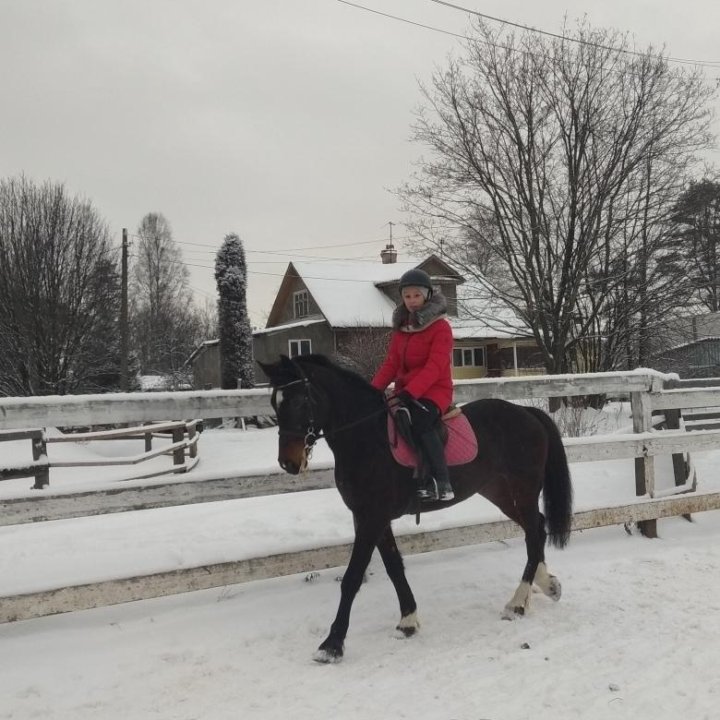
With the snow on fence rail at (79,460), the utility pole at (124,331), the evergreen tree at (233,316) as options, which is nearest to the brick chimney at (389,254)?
the evergreen tree at (233,316)

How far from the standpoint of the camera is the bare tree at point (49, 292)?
22.0 metres

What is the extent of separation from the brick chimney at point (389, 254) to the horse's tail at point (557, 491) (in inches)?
1505

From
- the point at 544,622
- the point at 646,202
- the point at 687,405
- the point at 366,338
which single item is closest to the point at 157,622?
the point at 544,622

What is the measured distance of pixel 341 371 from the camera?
397 centimetres

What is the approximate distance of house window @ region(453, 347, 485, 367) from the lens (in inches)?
1396

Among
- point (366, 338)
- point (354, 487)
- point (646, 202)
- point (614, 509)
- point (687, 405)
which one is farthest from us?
point (366, 338)

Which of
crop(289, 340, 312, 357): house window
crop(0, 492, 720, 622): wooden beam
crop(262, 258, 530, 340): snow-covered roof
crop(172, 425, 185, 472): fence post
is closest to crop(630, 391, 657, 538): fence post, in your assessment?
crop(0, 492, 720, 622): wooden beam

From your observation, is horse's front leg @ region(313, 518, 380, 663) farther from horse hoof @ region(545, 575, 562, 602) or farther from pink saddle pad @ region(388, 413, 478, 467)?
horse hoof @ region(545, 575, 562, 602)

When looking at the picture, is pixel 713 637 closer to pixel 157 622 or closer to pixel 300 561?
pixel 300 561

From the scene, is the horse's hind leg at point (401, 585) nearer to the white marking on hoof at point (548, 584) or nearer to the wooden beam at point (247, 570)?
the wooden beam at point (247, 570)

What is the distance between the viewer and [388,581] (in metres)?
4.77

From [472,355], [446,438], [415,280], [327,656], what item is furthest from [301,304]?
[327,656]

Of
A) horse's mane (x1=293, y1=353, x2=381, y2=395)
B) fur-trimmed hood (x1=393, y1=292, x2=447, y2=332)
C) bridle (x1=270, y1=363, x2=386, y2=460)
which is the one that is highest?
fur-trimmed hood (x1=393, y1=292, x2=447, y2=332)

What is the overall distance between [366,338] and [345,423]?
23.4 m
